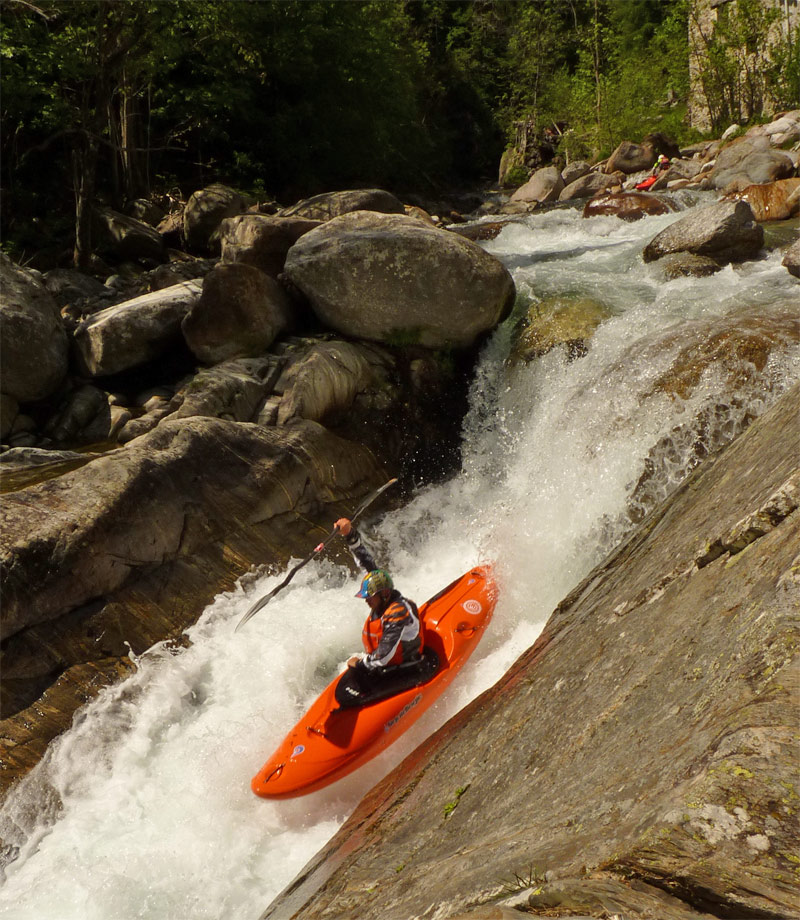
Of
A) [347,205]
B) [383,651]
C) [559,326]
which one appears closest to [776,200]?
[559,326]

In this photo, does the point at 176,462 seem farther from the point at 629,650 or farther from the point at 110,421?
the point at 629,650

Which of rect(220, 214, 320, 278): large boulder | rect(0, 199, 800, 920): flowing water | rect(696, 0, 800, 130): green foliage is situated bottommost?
rect(0, 199, 800, 920): flowing water

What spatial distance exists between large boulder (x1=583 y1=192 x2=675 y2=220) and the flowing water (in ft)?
14.0

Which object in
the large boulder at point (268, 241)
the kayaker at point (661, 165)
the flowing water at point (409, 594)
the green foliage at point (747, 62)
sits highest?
the green foliage at point (747, 62)

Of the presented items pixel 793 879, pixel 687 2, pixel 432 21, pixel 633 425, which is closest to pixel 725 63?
pixel 687 2

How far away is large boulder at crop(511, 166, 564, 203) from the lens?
18.3 metres

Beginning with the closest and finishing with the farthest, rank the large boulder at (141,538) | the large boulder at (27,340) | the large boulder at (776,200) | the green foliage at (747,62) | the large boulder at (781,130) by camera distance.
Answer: the large boulder at (141,538) → the large boulder at (27,340) → the large boulder at (776,200) → the large boulder at (781,130) → the green foliage at (747,62)

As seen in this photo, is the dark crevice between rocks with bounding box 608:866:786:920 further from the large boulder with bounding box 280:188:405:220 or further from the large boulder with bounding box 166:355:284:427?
the large boulder with bounding box 280:188:405:220

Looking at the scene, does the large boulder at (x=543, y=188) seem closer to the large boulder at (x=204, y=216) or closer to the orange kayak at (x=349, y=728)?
the large boulder at (x=204, y=216)

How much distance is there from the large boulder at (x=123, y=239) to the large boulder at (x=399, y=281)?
4.19 meters

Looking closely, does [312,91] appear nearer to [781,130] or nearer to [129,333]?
[781,130]

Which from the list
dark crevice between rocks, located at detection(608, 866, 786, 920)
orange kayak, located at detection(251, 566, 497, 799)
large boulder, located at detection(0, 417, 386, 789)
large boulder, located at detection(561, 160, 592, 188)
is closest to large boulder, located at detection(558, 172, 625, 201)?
large boulder, located at detection(561, 160, 592, 188)

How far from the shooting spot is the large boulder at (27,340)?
291 inches

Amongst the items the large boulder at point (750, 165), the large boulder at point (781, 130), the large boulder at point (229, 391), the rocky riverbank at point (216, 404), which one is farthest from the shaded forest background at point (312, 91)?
the large boulder at point (229, 391)
